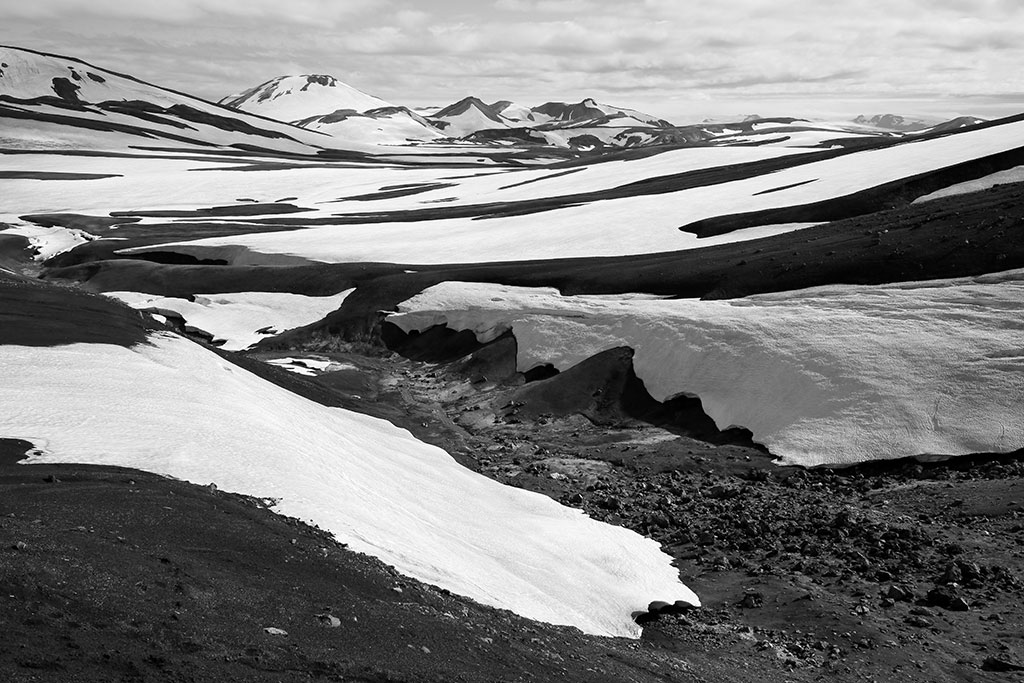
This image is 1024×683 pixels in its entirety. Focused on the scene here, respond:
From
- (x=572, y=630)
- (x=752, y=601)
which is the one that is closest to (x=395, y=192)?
(x=752, y=601)

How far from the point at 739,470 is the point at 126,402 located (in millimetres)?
22799

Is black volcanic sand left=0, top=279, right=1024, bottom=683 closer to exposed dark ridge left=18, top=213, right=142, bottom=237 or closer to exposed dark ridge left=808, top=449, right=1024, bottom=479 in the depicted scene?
exposed dark ridge left=808, top=449, right=1024, bottom=479

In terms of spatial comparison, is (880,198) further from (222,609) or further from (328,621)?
(222,609)

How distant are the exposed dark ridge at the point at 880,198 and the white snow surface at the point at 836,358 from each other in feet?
84.8

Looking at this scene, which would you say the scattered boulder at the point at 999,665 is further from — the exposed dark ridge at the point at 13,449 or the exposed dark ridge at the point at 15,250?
the exposed dark ridge at the point at 15,250

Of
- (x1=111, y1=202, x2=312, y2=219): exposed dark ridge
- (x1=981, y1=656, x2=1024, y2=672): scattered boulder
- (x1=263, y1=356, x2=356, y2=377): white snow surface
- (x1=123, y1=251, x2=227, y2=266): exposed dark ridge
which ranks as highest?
(x1=111, y1=202, x2=312, y2=219): exposed dark ridge

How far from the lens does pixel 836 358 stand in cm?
4188

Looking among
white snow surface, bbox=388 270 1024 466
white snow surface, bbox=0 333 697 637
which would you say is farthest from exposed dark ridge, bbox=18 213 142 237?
white snow surface, bbox=0 333 697 637

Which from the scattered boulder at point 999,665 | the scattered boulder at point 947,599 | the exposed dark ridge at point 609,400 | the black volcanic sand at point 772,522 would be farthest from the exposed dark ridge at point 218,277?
the scattered boulder at point 999,665

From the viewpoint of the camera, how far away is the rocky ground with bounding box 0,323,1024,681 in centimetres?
1472

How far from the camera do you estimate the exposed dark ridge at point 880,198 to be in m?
72.7

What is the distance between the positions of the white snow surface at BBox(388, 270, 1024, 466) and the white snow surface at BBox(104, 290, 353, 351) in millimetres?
19468

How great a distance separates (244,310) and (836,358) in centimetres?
4534

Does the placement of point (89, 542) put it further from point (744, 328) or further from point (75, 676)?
point (744, 328)
